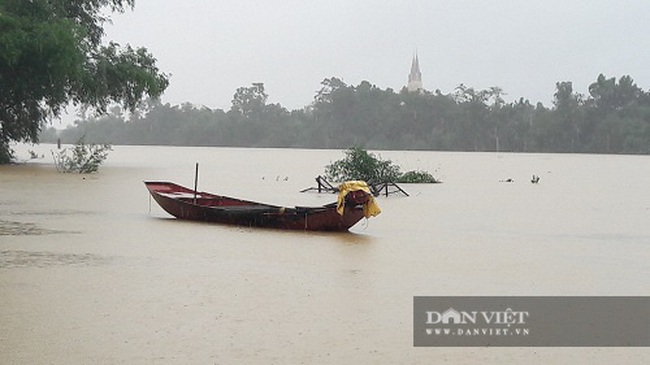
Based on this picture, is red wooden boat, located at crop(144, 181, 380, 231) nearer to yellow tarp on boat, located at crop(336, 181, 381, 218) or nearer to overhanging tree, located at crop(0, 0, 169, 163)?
yellow tarp on boat, located at crop(336, 181, 381, 218)

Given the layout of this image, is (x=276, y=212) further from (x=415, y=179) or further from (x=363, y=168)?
(x=415, y=179)

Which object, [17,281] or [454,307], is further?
[17,281]

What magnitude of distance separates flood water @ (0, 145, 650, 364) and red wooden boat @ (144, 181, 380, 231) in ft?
0.71

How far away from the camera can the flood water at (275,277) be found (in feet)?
15.4

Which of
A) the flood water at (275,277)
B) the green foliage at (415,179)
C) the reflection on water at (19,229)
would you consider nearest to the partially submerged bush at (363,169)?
the green foliage at (415,179)

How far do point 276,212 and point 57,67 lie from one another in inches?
467

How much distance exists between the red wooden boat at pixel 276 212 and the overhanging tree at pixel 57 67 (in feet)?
31.2

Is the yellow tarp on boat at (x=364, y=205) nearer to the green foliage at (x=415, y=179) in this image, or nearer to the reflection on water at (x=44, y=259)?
the reflection on water at (x=44, y=259)

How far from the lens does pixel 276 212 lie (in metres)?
10.1

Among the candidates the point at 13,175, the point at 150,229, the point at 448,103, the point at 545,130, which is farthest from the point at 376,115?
the point at 150,229

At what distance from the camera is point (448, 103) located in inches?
2736

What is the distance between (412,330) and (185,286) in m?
2.14

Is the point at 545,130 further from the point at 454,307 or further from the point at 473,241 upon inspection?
the point at 454,307

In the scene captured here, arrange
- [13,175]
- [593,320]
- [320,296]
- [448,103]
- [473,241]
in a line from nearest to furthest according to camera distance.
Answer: [593,320] < [320,296] < [473,241] < [13,175] < [448,103]
